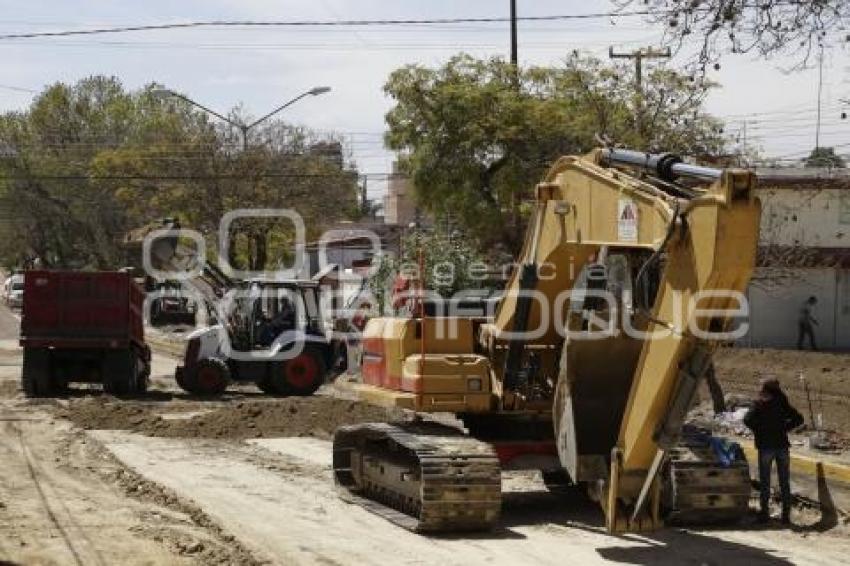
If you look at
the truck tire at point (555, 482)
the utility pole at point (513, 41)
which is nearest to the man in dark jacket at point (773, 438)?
the truck tire at point (555, 482)

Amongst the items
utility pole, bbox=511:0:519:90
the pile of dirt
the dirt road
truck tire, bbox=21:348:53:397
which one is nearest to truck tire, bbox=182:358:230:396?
truck tire, bbox=21:348:53:397

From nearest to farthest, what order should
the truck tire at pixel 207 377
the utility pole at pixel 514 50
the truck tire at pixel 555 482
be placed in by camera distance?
the truck tire at pixel 555 482 → the truck tire at pixel 207 377 → the utility pole at pixel 514 50

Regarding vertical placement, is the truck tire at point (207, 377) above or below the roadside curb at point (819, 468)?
below

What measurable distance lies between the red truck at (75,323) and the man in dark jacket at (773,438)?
1551 cm

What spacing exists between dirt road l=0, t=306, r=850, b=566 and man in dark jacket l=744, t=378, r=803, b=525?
0.30 m

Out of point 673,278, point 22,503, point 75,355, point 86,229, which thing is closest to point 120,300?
point 75,355

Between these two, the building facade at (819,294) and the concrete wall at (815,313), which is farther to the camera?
the concrete wall at (815,313)

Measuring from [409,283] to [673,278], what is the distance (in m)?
4.44

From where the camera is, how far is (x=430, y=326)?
13031 mm

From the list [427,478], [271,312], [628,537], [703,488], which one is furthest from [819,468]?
[271,312]

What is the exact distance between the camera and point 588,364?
454 inches

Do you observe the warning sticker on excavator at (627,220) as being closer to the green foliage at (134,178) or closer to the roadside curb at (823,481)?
the roadside curb at (823,481)

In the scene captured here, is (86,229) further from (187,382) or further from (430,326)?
(430,326)

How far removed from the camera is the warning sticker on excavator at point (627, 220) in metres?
10.5
